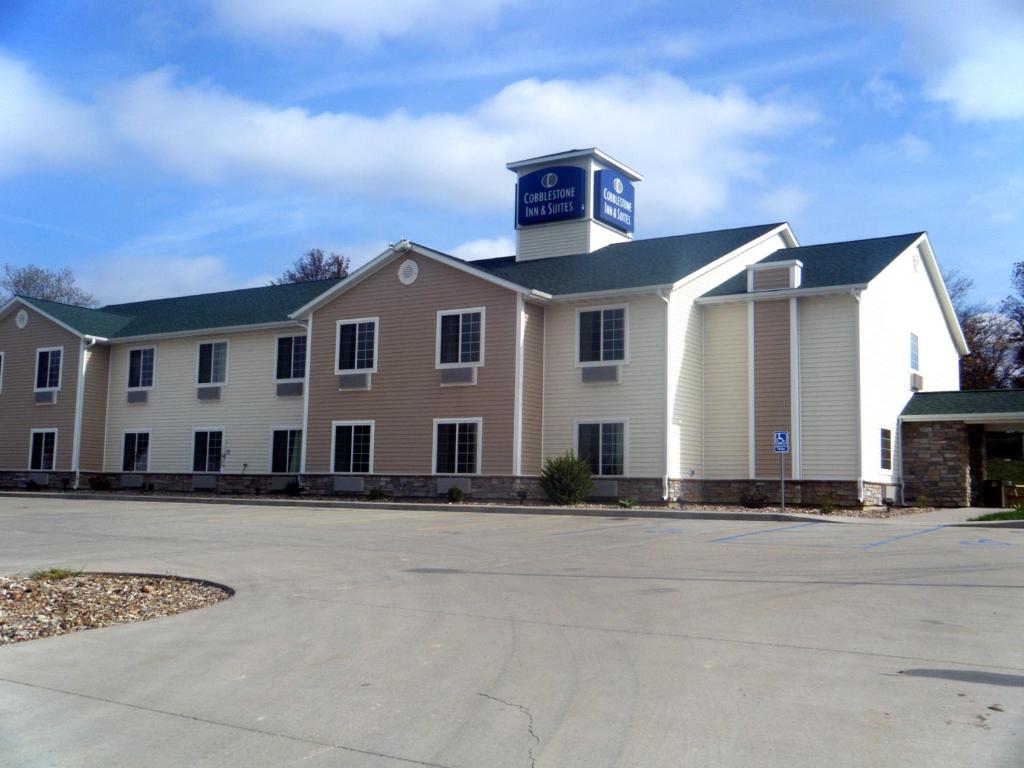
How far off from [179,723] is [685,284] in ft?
71.2

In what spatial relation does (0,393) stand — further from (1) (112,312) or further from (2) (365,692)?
(2) (365,692)

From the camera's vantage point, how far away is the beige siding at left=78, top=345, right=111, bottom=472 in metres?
35.7

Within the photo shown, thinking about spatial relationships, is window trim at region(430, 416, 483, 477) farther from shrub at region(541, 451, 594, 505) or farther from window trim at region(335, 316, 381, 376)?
window trim at region(335, 316, 381, 376)

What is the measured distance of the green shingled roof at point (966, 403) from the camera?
85.3 feet

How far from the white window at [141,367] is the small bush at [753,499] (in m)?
22.2

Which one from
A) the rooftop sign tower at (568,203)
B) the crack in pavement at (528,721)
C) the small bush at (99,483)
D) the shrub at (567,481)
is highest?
the rooftop sign tower at (568,203)

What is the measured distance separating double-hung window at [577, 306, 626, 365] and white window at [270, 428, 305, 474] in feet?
35.1

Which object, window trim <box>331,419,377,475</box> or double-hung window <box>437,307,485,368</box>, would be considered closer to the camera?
double-hung window <box>437,307,485,368</box>

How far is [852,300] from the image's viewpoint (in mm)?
25000

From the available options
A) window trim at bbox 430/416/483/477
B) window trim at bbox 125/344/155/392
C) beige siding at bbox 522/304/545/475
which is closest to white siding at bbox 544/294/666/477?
beige siding at bbox 522/304/545/475

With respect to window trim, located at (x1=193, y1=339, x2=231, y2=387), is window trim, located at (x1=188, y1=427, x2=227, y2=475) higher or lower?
lower

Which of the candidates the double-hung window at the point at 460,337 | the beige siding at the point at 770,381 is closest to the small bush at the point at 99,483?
the double-hung window at the point at 460,337

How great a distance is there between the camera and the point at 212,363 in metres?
34.6

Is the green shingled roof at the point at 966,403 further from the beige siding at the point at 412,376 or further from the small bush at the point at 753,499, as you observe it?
the beige siding at the point at 412,376
